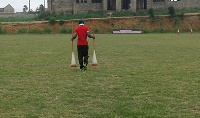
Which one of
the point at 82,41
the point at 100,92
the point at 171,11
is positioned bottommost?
the point at 100,92

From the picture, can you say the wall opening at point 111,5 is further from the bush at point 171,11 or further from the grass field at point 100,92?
the grass field at point 100,92

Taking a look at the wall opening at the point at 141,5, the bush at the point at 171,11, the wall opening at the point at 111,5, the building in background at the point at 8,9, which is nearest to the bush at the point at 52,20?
the wall opening at the point at 111,5

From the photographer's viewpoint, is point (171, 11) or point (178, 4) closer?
point (171, 11)

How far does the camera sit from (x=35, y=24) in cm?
6819

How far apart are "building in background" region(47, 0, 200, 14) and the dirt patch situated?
3.78 metres

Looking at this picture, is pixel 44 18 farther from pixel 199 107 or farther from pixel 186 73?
pixel 199 107

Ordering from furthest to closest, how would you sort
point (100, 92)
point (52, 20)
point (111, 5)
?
point (111, 5) → point (52, 20) → point (100, 92)

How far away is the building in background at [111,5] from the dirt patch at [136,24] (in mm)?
3784

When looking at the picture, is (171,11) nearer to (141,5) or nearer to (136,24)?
(136,24)

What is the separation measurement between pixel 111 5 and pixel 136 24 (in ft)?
27.7

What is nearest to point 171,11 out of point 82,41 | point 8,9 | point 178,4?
point 178,4

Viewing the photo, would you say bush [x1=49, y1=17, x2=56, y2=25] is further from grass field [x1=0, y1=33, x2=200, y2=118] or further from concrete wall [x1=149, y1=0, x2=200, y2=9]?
grass field [x1=0, y1=33, x2=200, y2=118]

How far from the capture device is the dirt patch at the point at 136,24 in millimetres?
67812

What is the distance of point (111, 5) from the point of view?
7406cm
